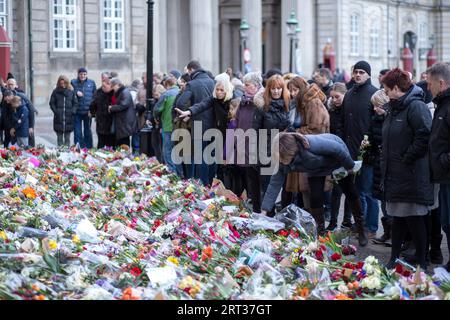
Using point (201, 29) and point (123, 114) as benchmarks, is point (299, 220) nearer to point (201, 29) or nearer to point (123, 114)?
point (123, 114)

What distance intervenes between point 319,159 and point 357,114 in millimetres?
1670

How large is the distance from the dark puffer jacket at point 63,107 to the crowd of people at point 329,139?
3.03 m

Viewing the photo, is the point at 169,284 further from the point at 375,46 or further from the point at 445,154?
the point at 375,46

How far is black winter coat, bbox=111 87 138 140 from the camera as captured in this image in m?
17.5

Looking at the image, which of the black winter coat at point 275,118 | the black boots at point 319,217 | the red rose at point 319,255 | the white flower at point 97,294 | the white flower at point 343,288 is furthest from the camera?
the black winter coat at point 275,118

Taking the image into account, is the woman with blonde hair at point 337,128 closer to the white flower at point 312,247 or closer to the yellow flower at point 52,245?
the white flower at point 312,247

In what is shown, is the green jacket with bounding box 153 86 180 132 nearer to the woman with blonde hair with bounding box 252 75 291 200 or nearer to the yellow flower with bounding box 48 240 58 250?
the woman with blonde hair with bounding box 252 75 291 200

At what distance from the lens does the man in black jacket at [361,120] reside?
470 inches

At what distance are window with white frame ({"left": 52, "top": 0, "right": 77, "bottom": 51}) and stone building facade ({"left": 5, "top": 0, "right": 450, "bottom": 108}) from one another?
0.04 m

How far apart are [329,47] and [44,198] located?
3977 centimetres

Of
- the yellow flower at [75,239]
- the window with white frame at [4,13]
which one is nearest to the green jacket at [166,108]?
the yellow flower at [75,239]

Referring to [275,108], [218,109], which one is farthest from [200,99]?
[275,108]

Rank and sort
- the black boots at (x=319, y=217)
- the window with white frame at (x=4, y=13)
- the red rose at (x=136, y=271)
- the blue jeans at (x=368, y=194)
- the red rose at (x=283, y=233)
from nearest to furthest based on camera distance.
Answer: the red rose at (x=136, y=271) < the red rose at (x=283, y=233) < the black boots at (x=319, y=217) < the blue jeans at (x=368, y=194) < the window with white frame at (x=4, y=13)

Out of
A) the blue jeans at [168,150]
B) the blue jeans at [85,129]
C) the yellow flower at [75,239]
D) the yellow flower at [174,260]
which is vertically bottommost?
the yellow flower at [174,260]
